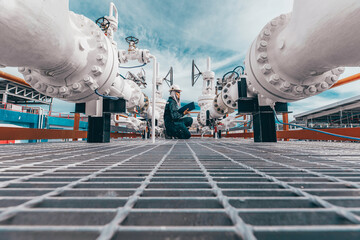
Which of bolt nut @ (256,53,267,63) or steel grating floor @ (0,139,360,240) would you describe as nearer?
steel grating floor @ (0,139,360,240)

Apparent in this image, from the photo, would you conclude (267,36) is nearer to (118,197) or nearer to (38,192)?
(118,197)

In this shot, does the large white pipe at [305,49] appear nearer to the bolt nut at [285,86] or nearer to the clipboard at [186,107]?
the bolt nut at [285,86]

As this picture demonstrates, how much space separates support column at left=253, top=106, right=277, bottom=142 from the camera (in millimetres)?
2824

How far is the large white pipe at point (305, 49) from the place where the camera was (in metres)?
0.94

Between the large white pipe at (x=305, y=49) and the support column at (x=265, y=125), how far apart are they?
2.96 feet

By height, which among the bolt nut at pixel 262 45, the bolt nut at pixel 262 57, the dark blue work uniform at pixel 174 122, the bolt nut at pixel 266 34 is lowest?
the dark blue work uniform at pixel 174 122

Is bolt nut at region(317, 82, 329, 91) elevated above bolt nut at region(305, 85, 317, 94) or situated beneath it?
elevated above

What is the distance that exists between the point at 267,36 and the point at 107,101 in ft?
7.49

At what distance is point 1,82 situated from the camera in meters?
14.0

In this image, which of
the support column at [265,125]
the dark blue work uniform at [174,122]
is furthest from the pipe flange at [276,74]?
the dark blue work uniform at [174,122]

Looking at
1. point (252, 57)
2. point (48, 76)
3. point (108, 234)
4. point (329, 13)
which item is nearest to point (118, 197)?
point (108, 234)

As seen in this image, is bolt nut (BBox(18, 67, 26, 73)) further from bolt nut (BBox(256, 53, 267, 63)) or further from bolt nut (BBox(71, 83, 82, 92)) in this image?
bolt nut (BBox(256, 53, 267, 63))

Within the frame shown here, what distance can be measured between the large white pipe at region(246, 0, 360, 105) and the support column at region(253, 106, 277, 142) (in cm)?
90

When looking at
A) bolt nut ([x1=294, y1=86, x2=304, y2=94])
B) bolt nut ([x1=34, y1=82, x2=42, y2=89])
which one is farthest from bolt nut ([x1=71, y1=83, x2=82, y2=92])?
bolt nut ([x1=294, y1=86, x2=304, y2=94])
